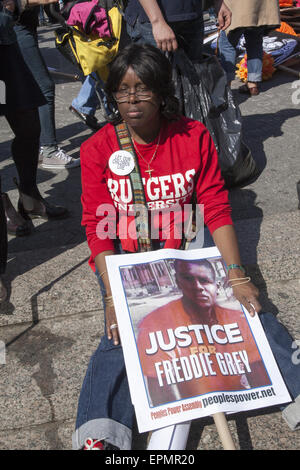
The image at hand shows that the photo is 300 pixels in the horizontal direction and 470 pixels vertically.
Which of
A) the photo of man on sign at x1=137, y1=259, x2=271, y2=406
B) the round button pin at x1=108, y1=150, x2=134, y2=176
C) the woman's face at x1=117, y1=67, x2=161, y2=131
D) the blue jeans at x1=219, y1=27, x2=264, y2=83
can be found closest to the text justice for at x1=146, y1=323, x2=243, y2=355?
the photo of man on sign at x1=137, y1=259, x2=271, y2=406

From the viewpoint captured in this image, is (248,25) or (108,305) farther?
(248,25)

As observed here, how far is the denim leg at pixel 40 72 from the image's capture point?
3492 millimetres

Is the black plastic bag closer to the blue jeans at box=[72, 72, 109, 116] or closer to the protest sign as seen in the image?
the protest sign

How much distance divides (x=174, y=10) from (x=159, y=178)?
1477mm

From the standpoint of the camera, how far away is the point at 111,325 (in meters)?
1.96

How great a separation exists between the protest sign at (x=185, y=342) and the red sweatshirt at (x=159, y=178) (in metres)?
0.21

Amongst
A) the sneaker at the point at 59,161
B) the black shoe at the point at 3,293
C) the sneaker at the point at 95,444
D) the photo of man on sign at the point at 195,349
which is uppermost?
the photo of man on sign at the point at 195,349

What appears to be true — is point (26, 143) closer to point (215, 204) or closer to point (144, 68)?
point (144, 68)

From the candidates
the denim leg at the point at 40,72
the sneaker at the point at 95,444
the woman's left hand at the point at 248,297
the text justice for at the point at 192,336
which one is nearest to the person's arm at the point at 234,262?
the woman's left hand at the point at 248,297

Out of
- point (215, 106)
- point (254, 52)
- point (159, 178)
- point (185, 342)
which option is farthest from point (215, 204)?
point (254, 52)

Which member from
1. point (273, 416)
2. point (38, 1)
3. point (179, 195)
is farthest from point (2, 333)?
point (38, 1)

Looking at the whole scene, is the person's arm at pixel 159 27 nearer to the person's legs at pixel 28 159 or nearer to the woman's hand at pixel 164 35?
the woman's hand at pixel 164 35

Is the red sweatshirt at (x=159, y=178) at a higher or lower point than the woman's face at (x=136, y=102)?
lower

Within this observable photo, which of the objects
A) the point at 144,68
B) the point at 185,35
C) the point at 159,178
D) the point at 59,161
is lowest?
the point at 59,161
